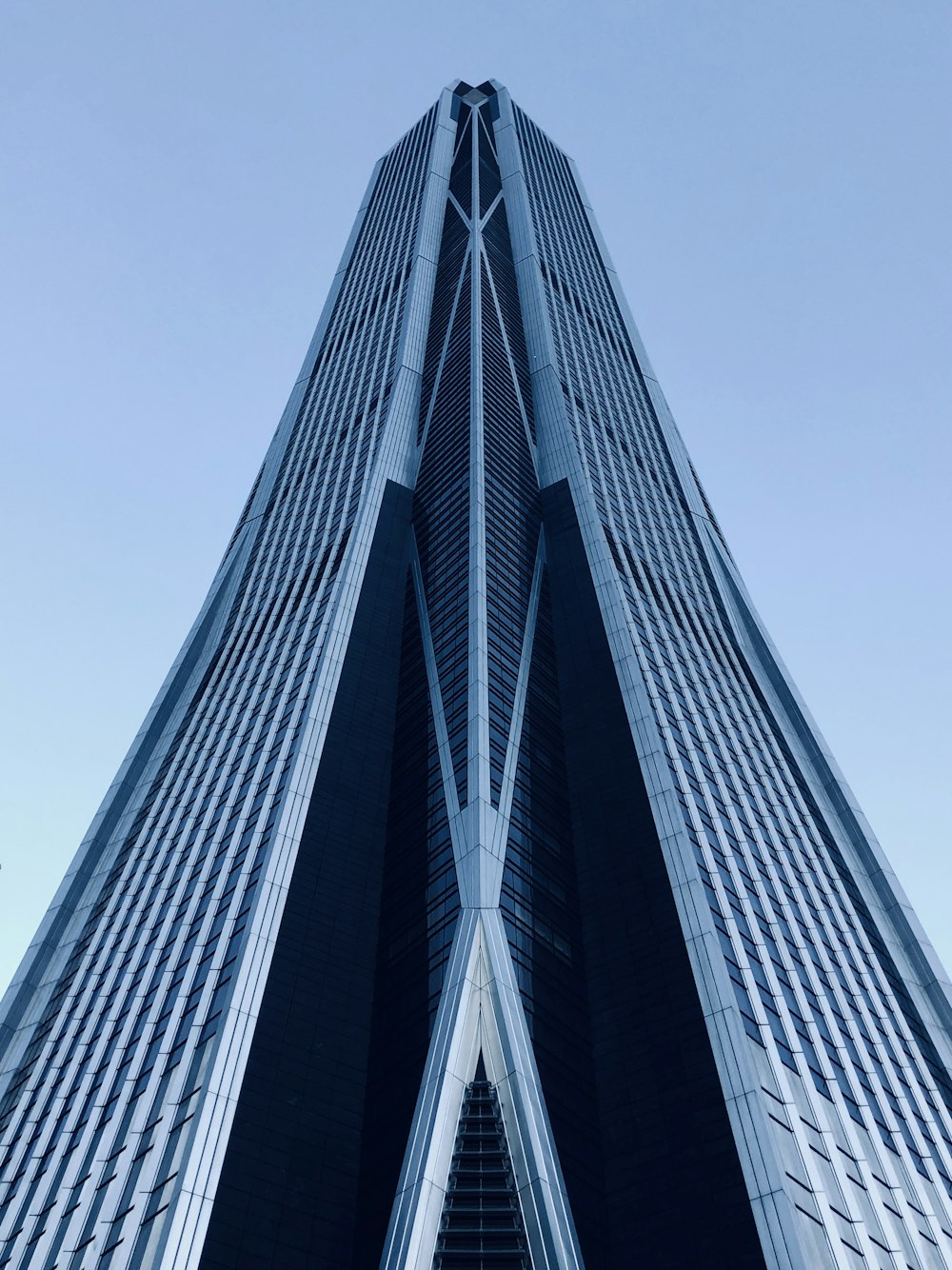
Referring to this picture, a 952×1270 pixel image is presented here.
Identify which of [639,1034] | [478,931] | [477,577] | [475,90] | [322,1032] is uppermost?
[475,90]

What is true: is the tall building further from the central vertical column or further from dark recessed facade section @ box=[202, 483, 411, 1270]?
the central vertical column

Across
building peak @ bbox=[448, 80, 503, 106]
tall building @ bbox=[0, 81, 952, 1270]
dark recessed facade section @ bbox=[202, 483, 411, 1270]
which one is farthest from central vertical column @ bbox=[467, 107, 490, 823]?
building peak @ bbox=[448, 80, 503, 106]

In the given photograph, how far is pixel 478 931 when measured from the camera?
60594mm

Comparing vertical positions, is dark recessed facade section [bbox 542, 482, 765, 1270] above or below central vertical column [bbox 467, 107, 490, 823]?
below

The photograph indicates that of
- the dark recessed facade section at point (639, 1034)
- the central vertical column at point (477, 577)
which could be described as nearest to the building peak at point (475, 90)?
the central vertical column at point (477, 577)

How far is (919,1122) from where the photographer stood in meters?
58.9

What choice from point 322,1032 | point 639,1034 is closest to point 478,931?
point 322,1032

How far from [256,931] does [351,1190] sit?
479 inches

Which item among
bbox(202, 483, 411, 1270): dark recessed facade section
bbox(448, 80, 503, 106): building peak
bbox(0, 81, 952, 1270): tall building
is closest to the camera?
bbox(202, 483, 411, 1270): dark recessed facade section

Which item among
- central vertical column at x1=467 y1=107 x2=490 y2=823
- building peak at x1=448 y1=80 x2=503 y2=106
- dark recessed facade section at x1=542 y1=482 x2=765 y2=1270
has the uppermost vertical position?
building peak at x1=448 y1=80 x2=503 y2=106

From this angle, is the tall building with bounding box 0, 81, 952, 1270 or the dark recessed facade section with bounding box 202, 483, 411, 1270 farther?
the tall building with bounding box 0, 81, 952, 1270

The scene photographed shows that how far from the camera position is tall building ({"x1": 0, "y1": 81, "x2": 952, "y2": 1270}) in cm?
5012

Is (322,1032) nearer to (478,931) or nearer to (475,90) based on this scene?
(478,931)

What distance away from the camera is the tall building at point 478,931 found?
5012 cm
